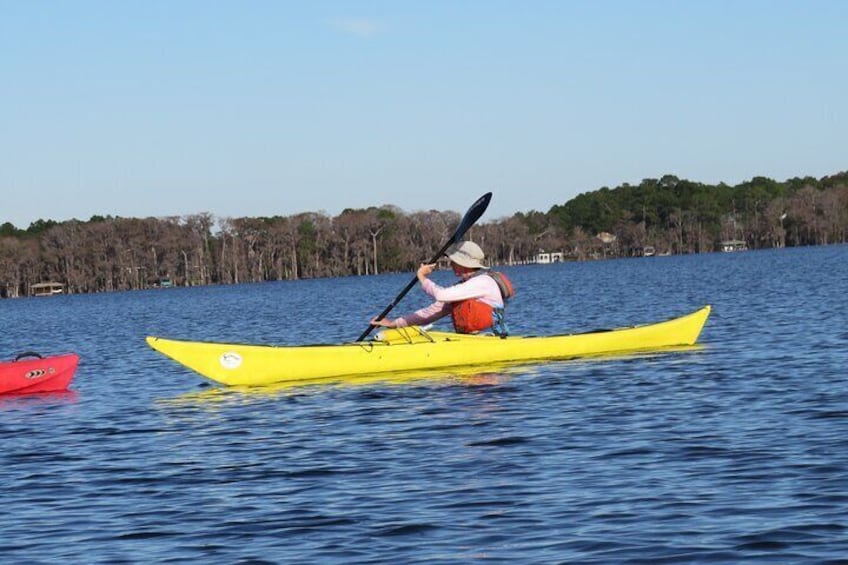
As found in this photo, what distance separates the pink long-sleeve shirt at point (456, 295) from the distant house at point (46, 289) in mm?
180230

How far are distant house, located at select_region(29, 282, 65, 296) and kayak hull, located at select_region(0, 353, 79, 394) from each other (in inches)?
7000

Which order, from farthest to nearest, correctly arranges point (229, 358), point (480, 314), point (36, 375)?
1. point (36, 375)
2. point (480, 314)
3. point (229, 358)

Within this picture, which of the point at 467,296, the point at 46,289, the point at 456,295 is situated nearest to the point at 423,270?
the point at 456,295

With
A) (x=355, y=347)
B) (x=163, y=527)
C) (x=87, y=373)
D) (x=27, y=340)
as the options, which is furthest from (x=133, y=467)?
(x=27, y=340)

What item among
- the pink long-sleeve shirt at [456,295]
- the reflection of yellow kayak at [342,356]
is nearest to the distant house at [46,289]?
the reflection of yellow kayak at [342,356]

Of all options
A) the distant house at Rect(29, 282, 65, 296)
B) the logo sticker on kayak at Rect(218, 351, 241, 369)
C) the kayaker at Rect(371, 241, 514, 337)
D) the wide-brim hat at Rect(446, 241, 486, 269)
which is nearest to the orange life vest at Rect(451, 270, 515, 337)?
the kayaker at Rect(371, 241, 514, 337)

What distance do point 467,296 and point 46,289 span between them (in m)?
185

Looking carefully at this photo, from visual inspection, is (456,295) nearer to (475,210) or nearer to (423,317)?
(423,317)

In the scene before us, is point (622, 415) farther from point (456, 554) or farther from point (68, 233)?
point (68, 233)

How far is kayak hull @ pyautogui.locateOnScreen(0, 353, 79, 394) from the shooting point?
20172 millimetres

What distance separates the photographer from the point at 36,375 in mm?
20453

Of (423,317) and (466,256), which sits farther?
(423,317)

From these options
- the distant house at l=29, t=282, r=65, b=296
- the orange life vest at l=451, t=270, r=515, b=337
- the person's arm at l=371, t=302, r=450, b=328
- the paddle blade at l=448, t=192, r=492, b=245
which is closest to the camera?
the orange life vest at l=451, t=270, r=515, b=337

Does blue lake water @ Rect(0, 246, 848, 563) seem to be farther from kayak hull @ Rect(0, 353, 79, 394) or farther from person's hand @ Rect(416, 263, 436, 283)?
person's hand @ Rect(416, 263, 436, 283)
